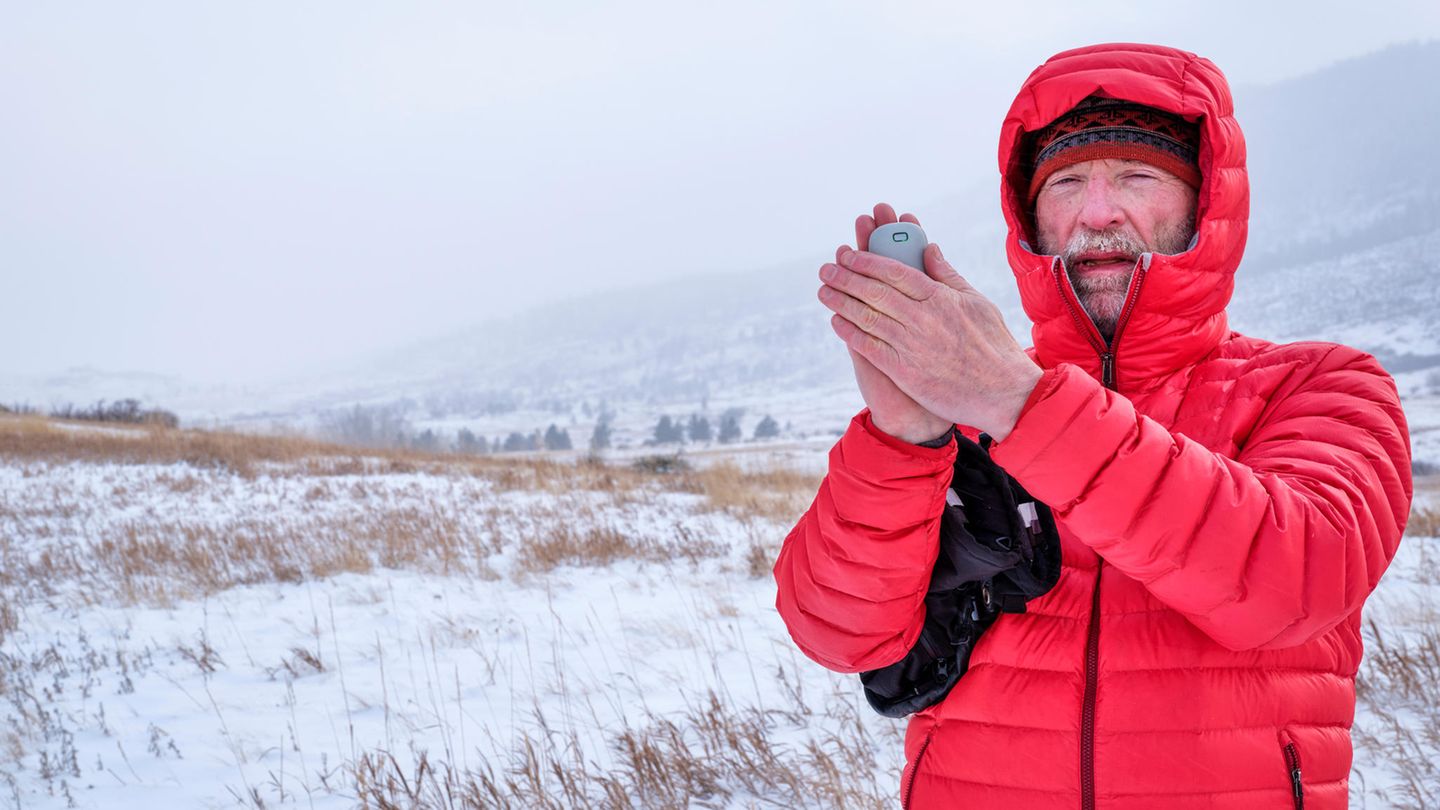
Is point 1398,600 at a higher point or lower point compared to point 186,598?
lower

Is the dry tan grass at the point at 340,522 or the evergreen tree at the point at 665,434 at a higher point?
the dry tan grass at the point at 340,522

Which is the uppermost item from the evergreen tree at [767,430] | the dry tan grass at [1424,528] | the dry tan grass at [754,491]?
the dry tan grass at [754,491]

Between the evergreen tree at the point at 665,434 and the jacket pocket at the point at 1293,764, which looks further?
the evergreen tree at the point at 665,434

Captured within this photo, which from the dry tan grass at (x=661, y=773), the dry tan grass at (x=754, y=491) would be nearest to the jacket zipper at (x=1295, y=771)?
the dry tan grass at (x=661, y=773)

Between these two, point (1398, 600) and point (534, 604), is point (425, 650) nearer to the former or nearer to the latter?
point (534, 604)

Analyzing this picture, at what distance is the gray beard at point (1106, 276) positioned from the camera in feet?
5.58

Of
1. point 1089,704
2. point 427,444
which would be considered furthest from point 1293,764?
point 427,444

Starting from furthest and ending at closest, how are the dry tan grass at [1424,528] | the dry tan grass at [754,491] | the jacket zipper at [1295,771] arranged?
the dry tan grass at [754,491] < the dry tan grass at [1424,528] < the jacket zipper at [1295,771]

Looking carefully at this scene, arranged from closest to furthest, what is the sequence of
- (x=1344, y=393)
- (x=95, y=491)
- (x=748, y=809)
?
(x=1344, y=393)
(x=748, y=809)
(x=95, y=491)

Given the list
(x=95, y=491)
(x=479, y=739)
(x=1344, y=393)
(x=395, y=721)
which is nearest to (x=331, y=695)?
(x=395, y=721)

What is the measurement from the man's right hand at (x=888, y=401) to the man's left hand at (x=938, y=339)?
101mm

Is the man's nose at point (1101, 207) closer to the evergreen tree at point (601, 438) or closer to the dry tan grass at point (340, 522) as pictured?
the dry tan grass at point (340, 522)

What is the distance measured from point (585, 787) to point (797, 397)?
133639mm

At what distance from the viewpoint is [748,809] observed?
2.80 m
